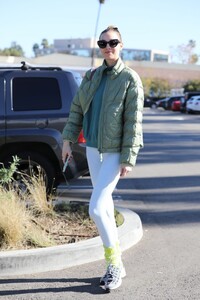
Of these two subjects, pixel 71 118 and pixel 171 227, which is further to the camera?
pixel 171 227

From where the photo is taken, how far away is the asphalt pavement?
4.20 m

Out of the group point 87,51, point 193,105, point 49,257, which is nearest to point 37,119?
point 49,257

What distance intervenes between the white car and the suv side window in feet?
103

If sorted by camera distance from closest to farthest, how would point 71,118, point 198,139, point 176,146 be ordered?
point 71,118, point 176,146, point 198,139

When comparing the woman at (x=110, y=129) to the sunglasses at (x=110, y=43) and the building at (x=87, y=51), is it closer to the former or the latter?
the sunglasses at (x=110, y=43)

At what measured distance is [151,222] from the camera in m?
6.51

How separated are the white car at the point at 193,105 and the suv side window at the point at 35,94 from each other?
103 feet

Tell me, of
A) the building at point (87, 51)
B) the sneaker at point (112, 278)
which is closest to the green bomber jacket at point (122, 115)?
the sneaker at point (112, 278)

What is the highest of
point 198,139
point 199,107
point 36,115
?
point 36,115

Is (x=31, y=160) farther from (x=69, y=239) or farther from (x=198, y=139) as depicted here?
(x=198, y=139)

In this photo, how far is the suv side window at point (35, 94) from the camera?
7.11m

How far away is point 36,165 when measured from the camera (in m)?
7.05

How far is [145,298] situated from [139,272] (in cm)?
59

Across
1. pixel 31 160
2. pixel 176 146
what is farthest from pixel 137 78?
pixel 176 146
